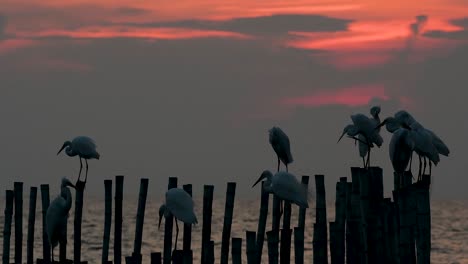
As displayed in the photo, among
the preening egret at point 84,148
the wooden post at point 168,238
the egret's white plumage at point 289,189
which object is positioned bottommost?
the wooden post at point 168,238

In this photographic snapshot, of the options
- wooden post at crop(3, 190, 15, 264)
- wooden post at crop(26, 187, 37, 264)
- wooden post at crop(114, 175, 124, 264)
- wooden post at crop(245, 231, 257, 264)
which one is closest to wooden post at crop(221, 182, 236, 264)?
wooden post at crop(114, 175, 124, 264)

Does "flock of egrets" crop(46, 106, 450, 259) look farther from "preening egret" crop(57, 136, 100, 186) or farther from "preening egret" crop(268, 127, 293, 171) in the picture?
"preening egret" crop(57, 136, 100, 186)

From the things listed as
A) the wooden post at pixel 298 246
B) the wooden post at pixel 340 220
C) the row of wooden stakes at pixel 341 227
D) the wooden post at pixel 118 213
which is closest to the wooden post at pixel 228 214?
the row of wooden stakes at pixel 341 227

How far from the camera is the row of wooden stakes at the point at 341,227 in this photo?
47.8ft

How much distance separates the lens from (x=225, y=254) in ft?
65.4

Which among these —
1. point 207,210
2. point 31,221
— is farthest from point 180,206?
point 31,221

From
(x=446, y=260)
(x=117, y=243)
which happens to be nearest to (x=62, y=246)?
(x=117, y=243)

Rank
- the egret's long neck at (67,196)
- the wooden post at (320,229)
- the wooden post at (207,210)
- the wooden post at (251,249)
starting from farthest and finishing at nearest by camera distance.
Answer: the egret's long neck at (67,196), the wooden post at (207,210), the wooden post at (320,229), the wooden post at (251,249)

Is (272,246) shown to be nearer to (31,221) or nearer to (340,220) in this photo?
(340,220)

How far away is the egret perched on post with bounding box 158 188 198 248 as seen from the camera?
19.2 meters

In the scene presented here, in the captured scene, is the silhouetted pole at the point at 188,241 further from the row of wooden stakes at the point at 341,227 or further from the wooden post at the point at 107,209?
the wooden post at the point at 107,209

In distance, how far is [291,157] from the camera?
2356cm

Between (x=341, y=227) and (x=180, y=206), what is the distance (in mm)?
2889

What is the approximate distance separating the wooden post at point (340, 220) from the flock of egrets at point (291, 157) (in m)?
0.60
